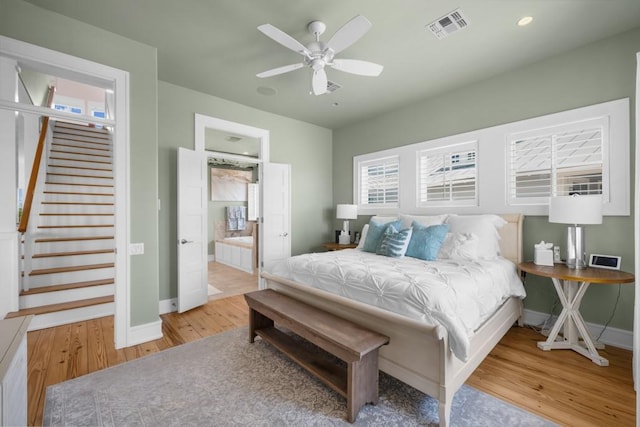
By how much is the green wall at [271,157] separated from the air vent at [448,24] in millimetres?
2782

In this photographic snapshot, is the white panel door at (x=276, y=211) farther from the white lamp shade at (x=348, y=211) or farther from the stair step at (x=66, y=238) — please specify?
the stair step at (x=66, y=238)

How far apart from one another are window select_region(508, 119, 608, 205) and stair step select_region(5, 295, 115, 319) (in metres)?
5.05

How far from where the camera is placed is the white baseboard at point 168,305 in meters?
3.41

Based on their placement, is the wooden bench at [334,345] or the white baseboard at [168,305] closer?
the wooden bench at [334,345]

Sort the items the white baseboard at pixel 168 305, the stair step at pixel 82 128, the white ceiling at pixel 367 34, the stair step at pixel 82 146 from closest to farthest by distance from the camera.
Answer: the white ceiling at pixel 367 34 < the white baseboard at pixel 168 305 < the stair step at pixel 82 146 < the stair step at pixel 82 128

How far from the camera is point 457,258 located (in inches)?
109

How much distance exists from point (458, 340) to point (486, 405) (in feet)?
2.09

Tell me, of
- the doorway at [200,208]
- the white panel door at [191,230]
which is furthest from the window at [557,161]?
the white panel door at [191,230]

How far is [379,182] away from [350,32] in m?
2.82

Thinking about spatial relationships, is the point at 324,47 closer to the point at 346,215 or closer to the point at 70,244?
the point at 346,215

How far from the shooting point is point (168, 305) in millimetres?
3457

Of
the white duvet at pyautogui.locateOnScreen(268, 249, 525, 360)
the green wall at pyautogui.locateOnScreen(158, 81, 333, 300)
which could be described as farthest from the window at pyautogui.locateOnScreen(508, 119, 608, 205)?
the green wall at pyautogui.locateOnScreen(158, 81, 333, 300)

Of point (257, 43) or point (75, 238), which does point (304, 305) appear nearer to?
point (257, 43)

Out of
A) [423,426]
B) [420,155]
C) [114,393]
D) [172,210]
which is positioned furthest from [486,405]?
[172,210]
